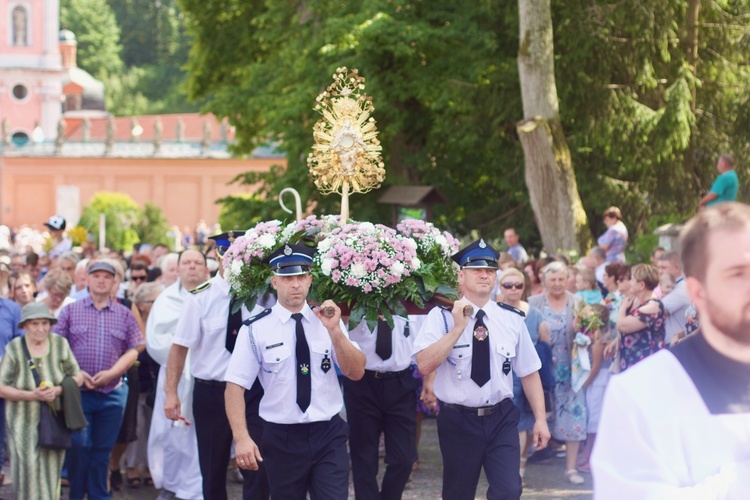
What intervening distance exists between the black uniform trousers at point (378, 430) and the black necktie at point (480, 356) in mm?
1316

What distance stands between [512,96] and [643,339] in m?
12.8

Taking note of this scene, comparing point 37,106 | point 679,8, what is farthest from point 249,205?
point 37,106

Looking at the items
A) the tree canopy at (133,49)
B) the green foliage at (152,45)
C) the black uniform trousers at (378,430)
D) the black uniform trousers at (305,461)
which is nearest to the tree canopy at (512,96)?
the black uniform trousers at (378,430)

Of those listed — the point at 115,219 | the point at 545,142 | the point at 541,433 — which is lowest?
the point at 115,219

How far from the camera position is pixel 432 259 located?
28.3ft

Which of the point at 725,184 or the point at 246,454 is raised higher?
the point at 725,184

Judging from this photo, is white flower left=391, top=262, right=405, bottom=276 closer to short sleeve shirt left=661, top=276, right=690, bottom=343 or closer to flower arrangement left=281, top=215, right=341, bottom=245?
flower arrangement left=281, top=215, right=341, bottom=245

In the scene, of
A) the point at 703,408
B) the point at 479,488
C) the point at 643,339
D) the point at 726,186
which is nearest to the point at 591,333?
the point at 643,339

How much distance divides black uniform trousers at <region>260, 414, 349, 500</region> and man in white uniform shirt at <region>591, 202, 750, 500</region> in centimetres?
382

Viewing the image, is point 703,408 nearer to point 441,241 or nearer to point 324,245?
point 324,245

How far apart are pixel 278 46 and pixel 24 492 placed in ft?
63.6

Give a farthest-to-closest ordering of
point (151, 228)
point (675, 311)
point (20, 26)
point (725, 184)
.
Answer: point (20, 26) → point (151, 228) → point (725, 184) → point (675, 311)

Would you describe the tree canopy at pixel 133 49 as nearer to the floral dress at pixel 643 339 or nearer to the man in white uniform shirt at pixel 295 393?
the floral dress at pixel 643 339

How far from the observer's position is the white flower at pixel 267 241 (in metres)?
8.41
